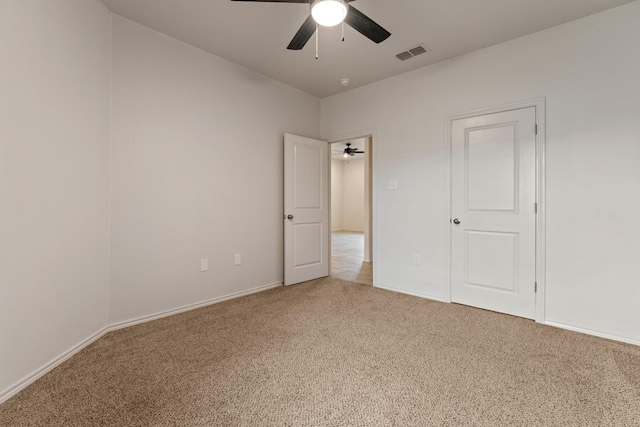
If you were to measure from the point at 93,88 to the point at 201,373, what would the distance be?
2.29 metres

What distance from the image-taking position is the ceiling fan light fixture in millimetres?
1680

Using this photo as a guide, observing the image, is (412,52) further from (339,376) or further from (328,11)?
(339,376)

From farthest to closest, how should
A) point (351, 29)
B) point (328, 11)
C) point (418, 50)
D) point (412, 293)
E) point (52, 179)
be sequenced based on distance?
point (412, 293)
point (418, 50)
point (351, 29)
point (52, 179)
point (328, 11)

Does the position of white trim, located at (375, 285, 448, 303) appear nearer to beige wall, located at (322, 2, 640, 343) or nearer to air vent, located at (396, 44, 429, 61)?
beige wall, located at (322, 2, 640, 343)

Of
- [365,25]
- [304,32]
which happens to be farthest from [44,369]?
[365,25]

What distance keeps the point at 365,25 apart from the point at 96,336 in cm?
309

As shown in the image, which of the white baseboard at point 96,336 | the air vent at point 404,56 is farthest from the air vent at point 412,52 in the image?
the white baseboard at point 96,336

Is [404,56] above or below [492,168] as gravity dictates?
above

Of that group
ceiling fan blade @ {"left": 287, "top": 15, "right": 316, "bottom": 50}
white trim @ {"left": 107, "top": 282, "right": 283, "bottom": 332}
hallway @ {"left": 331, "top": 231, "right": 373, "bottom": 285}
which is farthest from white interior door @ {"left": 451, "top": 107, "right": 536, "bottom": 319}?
white trim @ {"left": 107, "top": 282, "right": 283, "bottom": 332}

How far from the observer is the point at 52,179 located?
1868 mm

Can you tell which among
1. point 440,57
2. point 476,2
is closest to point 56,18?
point 476,2

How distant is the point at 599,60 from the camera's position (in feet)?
7.75

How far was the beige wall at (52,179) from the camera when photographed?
158 cm

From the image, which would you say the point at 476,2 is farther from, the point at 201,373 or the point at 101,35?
the point at 201,373
